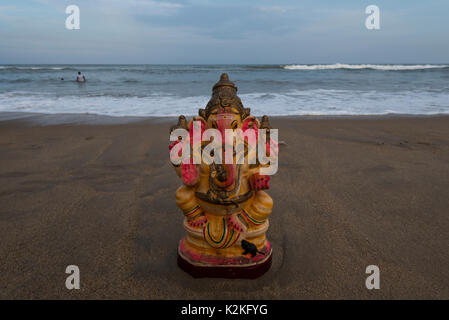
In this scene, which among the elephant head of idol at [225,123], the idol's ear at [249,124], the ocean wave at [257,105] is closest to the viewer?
the elephant head of idol at [225,123]

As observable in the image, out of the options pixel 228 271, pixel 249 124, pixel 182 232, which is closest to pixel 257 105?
pixel 182 232

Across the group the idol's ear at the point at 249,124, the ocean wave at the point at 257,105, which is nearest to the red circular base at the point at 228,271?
the idol's ear at the point at 249,124

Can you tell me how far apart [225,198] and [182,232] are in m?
1.21

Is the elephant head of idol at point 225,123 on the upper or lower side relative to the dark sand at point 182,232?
upper

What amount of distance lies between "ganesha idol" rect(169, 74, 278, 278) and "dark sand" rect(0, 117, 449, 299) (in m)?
0.21

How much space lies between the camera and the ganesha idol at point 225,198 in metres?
2.20

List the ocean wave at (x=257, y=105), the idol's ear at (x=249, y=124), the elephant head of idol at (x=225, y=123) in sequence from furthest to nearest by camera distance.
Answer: the ocean wave at (x=257, y=105), the idol's ear at (x=249, y=124), the elephant head of idol at (x=225, y=123)

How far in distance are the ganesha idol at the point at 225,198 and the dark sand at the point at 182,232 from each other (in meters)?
0.21

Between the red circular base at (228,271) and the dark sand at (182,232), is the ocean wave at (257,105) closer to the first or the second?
the dark sand at (182,232)

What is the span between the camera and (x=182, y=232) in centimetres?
318

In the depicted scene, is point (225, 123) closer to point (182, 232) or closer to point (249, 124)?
point (249, 124)

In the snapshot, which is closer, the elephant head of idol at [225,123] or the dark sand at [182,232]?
the elephant head of idol at [225,123]
